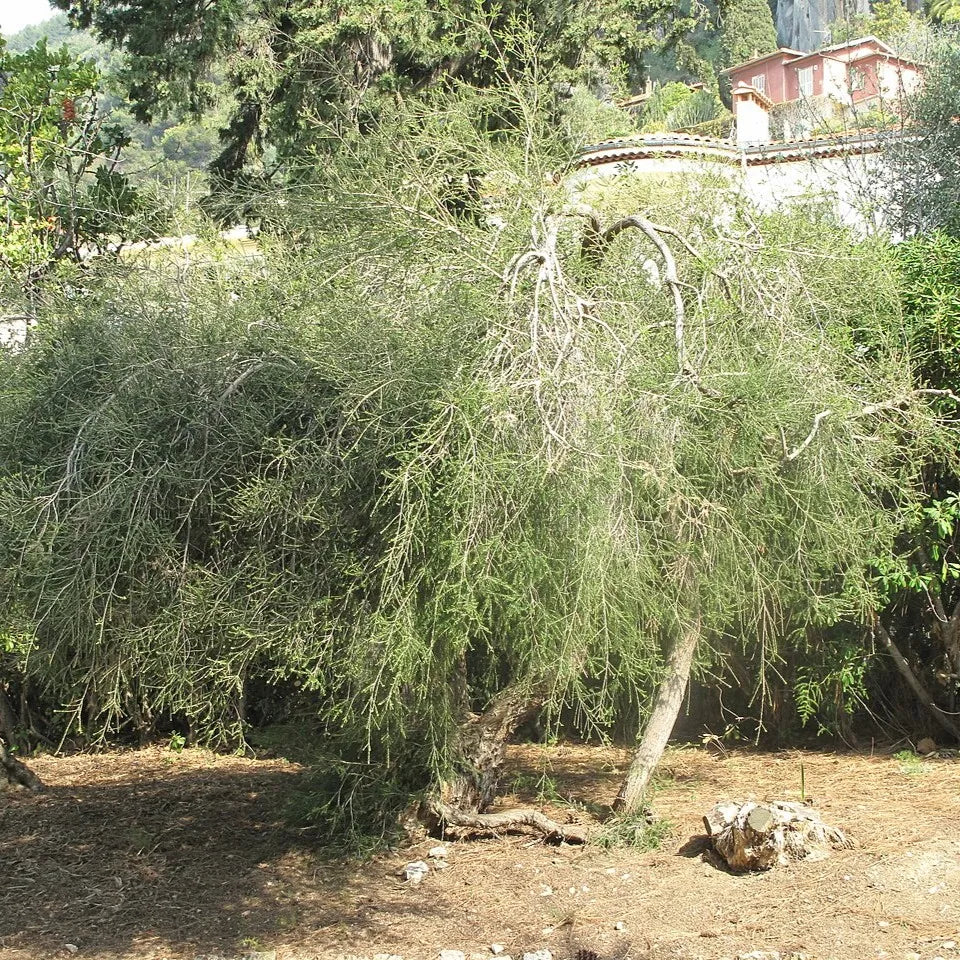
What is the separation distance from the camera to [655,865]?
6328 millimetres

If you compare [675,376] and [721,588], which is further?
[721,588]

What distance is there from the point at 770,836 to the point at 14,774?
5.24 metres

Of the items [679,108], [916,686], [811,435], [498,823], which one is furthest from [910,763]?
[679,108]

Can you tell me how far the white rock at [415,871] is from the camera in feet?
21.4

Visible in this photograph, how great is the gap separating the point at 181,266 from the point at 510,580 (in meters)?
2.94

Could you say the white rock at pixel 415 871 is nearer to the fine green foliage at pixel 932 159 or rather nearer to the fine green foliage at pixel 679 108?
the fine green foliage at pixel 932 159

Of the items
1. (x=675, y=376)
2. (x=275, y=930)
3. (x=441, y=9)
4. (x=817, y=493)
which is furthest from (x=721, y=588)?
(x=441, y=9)

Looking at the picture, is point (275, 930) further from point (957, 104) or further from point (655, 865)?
point (957, 104)

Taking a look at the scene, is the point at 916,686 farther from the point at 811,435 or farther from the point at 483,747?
the point at 811,435

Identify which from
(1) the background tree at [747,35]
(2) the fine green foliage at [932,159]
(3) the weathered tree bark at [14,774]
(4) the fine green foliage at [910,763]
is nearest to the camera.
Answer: (4) the fine green foliage at [910,763]

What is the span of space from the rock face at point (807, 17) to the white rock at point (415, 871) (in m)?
60.8

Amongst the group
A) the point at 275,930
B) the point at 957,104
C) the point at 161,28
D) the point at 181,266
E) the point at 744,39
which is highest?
the point at 744,39

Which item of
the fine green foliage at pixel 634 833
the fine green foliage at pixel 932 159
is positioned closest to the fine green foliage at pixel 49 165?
the fine green foliage at pixel 634 833

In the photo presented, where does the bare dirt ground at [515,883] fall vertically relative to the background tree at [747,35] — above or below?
below
